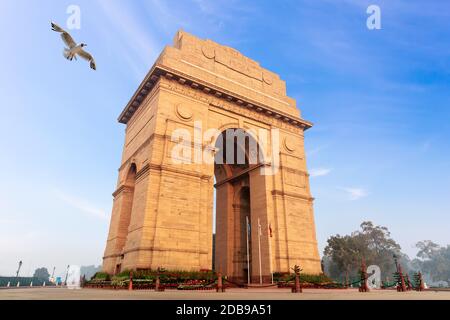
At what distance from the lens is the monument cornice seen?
20.7 meters

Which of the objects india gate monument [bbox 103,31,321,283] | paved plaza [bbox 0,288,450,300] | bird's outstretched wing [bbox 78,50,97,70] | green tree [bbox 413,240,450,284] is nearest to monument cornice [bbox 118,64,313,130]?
india gate monument [bbox 103,31,321,283]

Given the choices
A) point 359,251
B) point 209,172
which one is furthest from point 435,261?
point 209,172

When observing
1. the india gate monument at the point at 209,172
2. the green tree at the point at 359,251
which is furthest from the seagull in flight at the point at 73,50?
the green tree at the point at 359,251

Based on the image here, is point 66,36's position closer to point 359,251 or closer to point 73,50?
point 73,50

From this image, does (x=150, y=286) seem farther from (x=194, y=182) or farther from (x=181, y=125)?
(x=181, y=125)


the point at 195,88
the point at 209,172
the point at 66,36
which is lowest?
the point at 209,172

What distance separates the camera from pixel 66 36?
43.4 ft

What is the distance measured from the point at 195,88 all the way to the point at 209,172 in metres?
6.63

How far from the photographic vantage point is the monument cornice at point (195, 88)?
2065 cm

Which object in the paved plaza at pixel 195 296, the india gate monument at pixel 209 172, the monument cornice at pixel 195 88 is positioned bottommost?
the paved plaza at pixel 195 296

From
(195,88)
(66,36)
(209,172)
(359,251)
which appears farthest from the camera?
(359,251)

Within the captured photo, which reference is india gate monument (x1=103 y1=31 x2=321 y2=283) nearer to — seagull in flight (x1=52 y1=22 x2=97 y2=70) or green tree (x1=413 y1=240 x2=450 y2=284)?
seagull in flight (x1=52 y1=22 x2=97 y2=70)

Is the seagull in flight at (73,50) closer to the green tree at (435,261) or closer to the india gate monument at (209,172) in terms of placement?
the india gate monument at (209,172)

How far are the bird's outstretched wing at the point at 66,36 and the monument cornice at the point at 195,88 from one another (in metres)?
6.63
